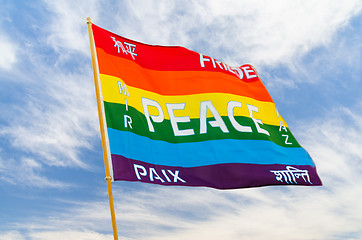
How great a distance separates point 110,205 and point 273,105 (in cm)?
648

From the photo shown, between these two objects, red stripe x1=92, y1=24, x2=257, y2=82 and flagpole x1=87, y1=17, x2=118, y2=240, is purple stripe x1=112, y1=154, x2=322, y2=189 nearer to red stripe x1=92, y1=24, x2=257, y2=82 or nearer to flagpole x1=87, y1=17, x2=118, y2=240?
flagpole x1=87, y1=17, x2=118, y2=240

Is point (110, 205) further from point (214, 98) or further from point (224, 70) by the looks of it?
point (224, 70)

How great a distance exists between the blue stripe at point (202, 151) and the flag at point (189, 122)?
0.02m

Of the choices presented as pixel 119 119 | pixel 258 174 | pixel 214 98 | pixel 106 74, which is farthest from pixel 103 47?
pixel 258 174

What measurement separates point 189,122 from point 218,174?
4.65 ft

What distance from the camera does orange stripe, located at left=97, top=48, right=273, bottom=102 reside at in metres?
8.78

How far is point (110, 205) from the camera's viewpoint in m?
6.84

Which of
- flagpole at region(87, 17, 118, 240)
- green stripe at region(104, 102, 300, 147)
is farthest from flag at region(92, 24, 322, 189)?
flagpole at region(87, 17, 118, 240)

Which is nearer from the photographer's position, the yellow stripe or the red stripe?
the yellow stripe

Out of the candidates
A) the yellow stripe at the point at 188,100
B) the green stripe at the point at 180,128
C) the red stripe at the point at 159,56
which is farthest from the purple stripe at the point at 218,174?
the red stripe at the point at 159,56

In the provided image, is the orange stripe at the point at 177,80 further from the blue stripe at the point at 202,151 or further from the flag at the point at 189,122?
the blue stripe at the point at 202,151

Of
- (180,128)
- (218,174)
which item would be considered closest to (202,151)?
(218,174)

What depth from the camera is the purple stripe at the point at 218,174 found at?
7539 mm

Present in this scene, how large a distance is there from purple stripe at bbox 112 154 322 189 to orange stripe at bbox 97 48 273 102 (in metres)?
2.02
